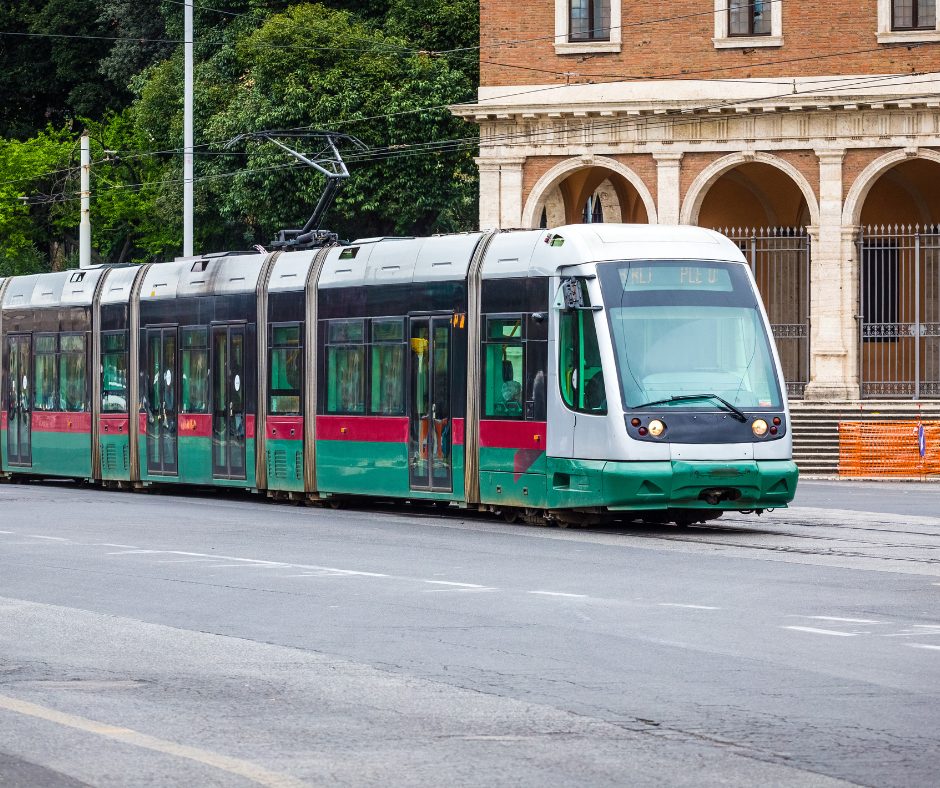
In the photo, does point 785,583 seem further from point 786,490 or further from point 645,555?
point 786,490

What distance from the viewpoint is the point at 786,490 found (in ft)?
67.7

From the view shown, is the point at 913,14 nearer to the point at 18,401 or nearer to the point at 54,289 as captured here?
the point at 54,289

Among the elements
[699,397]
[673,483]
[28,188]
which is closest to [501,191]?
[699,397]

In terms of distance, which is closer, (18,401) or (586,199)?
(18,401)

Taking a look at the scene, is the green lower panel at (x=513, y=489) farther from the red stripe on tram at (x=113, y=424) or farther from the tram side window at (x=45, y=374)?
the tram side window at (x=45, y=374)

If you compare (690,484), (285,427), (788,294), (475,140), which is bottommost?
(690,484)

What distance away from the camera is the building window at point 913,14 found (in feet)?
134

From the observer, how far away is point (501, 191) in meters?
43.8

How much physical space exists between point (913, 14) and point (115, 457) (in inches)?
772

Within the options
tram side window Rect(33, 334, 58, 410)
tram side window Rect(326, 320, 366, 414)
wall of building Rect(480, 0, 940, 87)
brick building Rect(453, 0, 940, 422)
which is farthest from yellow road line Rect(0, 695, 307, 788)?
wall of building Rect(480, 0, 940, 87)

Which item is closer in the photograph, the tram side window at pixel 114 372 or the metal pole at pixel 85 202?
the tram side window at pixel 114 372

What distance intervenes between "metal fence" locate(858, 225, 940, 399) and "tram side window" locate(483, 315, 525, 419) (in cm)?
1822

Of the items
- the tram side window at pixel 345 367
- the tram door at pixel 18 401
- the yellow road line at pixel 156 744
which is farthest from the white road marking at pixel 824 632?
the tram door at pixel 18 401

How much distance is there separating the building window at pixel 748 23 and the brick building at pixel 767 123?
0.04m
